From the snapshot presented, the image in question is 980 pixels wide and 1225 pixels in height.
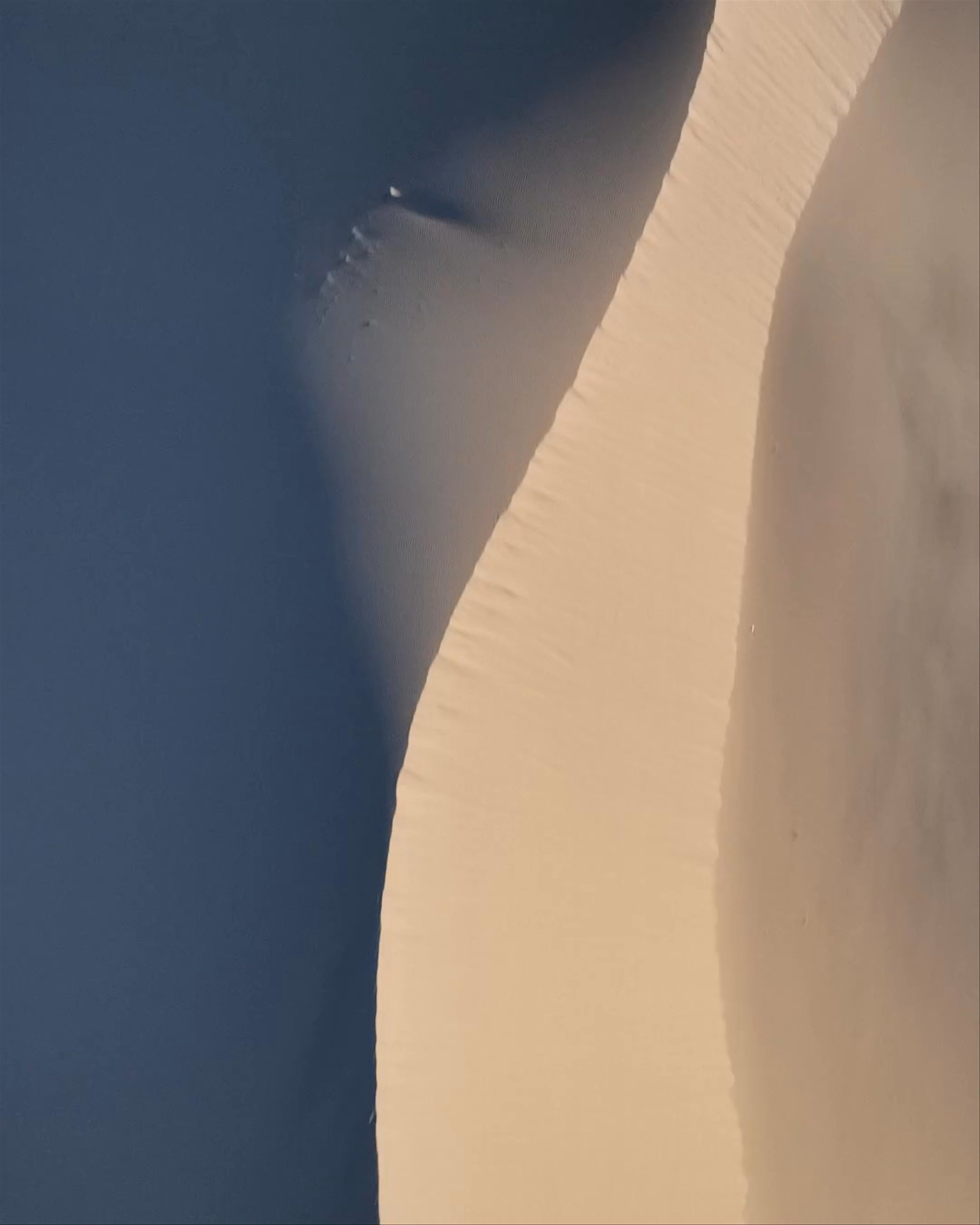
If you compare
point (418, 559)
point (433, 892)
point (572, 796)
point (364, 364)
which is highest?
point (364, 364)

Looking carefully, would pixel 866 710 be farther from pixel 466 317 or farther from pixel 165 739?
pixel 165 739

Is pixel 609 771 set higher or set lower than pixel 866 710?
lower

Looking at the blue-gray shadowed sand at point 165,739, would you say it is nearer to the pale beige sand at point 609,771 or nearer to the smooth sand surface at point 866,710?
the pale beige sand at point 609,771

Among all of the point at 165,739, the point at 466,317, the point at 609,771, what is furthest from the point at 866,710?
the point at 165,739

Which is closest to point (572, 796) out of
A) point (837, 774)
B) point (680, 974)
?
point (680, 974)

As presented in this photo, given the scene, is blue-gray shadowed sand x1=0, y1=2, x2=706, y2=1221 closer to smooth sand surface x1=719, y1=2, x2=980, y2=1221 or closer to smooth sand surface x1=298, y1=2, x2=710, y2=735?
smooth sand surface x1=298, y1=2, x2=710, y2=735

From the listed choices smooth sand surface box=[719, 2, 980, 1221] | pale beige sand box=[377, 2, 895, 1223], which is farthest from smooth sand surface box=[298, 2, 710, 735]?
smooth sand surface box=[719, 2, 980, 1221]

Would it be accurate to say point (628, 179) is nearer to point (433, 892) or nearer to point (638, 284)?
point (638, 284)
